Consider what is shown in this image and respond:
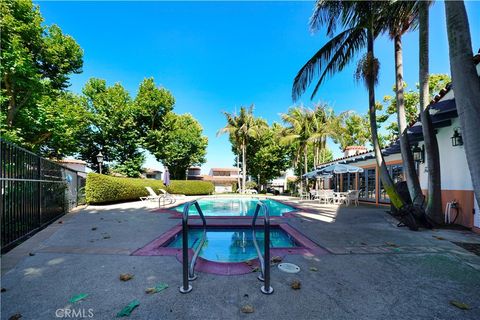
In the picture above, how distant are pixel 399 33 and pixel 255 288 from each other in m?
9.66

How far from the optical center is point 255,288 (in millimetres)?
2830

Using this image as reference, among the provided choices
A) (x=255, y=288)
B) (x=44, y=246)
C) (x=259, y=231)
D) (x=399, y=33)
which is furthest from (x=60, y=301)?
(x=399, y=33)

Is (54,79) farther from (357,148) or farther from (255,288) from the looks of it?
(357,148)

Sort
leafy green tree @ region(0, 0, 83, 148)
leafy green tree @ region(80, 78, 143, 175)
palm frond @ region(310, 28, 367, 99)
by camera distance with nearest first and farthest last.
Answer: palm frond @ region(310, 28, 367, 99) → leafy green tree @ region(0, 0, 83, 148) → leafy green tree @ region(80, 78, 143, 175)

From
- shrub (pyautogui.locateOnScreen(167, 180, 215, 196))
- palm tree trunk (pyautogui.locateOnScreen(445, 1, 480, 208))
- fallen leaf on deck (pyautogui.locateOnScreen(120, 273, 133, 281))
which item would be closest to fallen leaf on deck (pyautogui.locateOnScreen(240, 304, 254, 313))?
fallen leaf on deck (pyautogui.locateOnScreen(120, 273, 133, 281))

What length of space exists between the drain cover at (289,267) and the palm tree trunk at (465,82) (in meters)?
2.56

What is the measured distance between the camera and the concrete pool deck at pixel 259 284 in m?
2.35

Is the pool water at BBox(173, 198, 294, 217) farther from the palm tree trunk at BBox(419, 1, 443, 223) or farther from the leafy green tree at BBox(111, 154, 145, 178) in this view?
the leafy green tree at BBox(111, 154, 145, 178)

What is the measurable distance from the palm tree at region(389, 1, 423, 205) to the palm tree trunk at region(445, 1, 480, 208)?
4409 millimetres

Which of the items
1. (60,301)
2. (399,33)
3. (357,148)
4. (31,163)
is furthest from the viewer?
(357,148)

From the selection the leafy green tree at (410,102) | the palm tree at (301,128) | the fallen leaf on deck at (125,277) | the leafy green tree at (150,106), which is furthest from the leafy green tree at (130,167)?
the leafy green tree at (410,102)

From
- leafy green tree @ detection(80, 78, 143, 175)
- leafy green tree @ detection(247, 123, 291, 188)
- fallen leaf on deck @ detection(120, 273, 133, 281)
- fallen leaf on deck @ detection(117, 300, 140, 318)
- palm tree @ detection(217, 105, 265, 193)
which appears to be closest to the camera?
fallen leaf on deck @ detection(117, 300, 140, 318)

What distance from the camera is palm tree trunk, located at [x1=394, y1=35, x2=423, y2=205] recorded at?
703 centimetres

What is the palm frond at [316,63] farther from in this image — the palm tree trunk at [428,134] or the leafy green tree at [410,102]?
the leafy green tree at [410,102]
